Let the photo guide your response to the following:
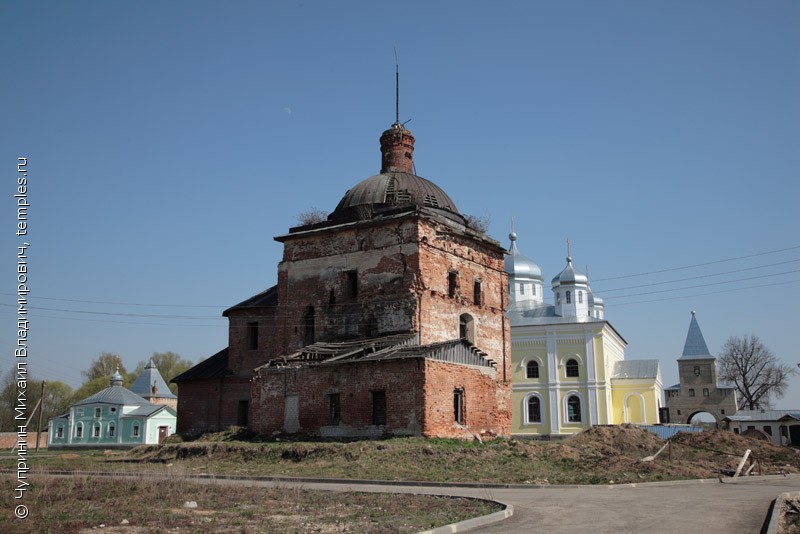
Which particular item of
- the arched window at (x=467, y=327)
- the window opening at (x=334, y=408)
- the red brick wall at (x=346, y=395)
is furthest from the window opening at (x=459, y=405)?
the arched window at (x=467, y=327)

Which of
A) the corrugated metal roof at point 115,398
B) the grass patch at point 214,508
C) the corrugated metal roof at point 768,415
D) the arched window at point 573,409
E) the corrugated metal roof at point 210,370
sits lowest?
the grass patch at point 214,508

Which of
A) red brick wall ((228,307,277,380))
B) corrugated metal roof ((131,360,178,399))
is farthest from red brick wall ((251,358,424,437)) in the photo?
corrugated metal roof ((131,360,178,399))

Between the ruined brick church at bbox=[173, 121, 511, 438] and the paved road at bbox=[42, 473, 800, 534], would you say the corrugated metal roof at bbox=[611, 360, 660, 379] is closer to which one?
the ruined brick church at bbox=[173, 121, 511, 438]

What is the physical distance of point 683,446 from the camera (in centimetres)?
2772

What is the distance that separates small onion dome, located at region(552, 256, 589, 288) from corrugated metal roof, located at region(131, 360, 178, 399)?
34464 mm

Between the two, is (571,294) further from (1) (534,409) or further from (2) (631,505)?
(2) (631,505)

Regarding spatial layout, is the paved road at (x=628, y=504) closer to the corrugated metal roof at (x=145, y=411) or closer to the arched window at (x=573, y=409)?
the arched window at (x=573, y=409)

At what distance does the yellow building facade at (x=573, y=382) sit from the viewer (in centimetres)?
4853

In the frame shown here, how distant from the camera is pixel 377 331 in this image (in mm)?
26188

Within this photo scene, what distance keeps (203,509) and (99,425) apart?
140 ft

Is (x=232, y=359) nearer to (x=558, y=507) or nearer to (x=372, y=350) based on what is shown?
(x=372, y=350)

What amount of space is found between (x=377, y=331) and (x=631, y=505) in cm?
1507

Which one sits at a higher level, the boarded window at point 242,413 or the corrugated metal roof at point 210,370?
the corrugated metal roof at point 210,370

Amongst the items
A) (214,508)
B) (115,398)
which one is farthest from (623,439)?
(115,398)
